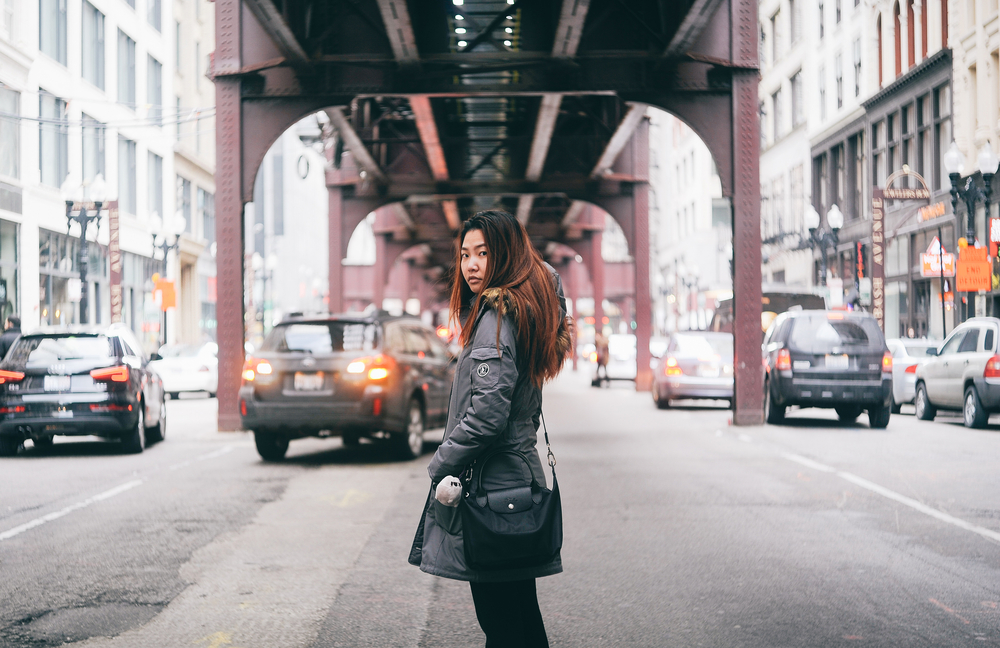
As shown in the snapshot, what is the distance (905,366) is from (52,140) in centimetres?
2189

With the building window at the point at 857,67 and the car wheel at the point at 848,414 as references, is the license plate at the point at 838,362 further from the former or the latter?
the building window at the point at 857,67

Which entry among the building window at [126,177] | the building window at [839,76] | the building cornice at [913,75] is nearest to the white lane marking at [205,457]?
the building window at [126,177]

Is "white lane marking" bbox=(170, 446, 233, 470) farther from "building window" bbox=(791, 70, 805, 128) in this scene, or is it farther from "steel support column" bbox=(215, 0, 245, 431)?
"building window" bbox=(791, 70, 805, 128)

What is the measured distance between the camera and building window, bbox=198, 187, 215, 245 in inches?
2232

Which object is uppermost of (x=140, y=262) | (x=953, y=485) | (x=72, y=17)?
(x=72, y=17)

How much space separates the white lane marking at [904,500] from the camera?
866cm

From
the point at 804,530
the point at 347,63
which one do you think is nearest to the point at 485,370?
the point at 804,530

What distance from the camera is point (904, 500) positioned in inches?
403

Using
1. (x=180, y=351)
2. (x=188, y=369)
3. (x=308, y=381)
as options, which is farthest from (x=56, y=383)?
(x=180, y=351)

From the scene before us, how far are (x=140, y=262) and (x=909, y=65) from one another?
2810 cm

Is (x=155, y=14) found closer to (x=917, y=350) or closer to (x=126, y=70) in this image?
(x=126, y=70)

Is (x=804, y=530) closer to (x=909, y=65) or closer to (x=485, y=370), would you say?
(x=485, y=370)

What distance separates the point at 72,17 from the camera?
3069 cm

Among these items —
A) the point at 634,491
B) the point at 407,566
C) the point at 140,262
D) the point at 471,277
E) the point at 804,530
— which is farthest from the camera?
the point at 140,262
